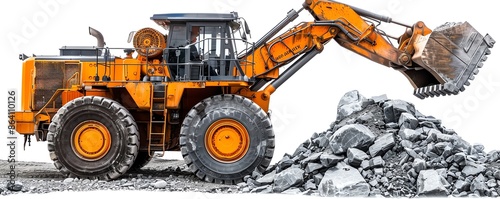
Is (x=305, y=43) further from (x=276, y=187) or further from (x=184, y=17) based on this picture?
(x=276, y=187)

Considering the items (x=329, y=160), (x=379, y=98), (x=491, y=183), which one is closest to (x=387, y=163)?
(x=329, y=160)

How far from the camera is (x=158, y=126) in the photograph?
16.7 m

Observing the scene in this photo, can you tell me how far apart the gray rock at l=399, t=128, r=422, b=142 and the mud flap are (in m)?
1.29

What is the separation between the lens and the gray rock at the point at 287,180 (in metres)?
14.9

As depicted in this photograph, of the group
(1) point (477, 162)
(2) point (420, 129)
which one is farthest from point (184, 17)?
(1) point (477, 162)

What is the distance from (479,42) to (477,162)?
2724mm

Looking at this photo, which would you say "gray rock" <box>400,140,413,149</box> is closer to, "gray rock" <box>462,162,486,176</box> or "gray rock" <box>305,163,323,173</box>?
"gray rock" <box>462,162,486,176</box>

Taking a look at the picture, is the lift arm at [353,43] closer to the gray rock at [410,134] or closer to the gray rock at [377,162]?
the gray rock at [410,134]

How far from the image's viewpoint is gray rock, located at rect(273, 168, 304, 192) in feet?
48.9

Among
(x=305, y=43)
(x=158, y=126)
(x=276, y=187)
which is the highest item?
(x=305, y=43)

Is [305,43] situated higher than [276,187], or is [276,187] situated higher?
[305,43]

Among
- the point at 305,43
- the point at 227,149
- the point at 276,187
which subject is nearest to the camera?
the point at 276,187

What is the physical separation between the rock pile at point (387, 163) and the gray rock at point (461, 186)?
0.06 feet

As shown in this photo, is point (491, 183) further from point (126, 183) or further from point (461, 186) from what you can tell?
point (126, 183)
